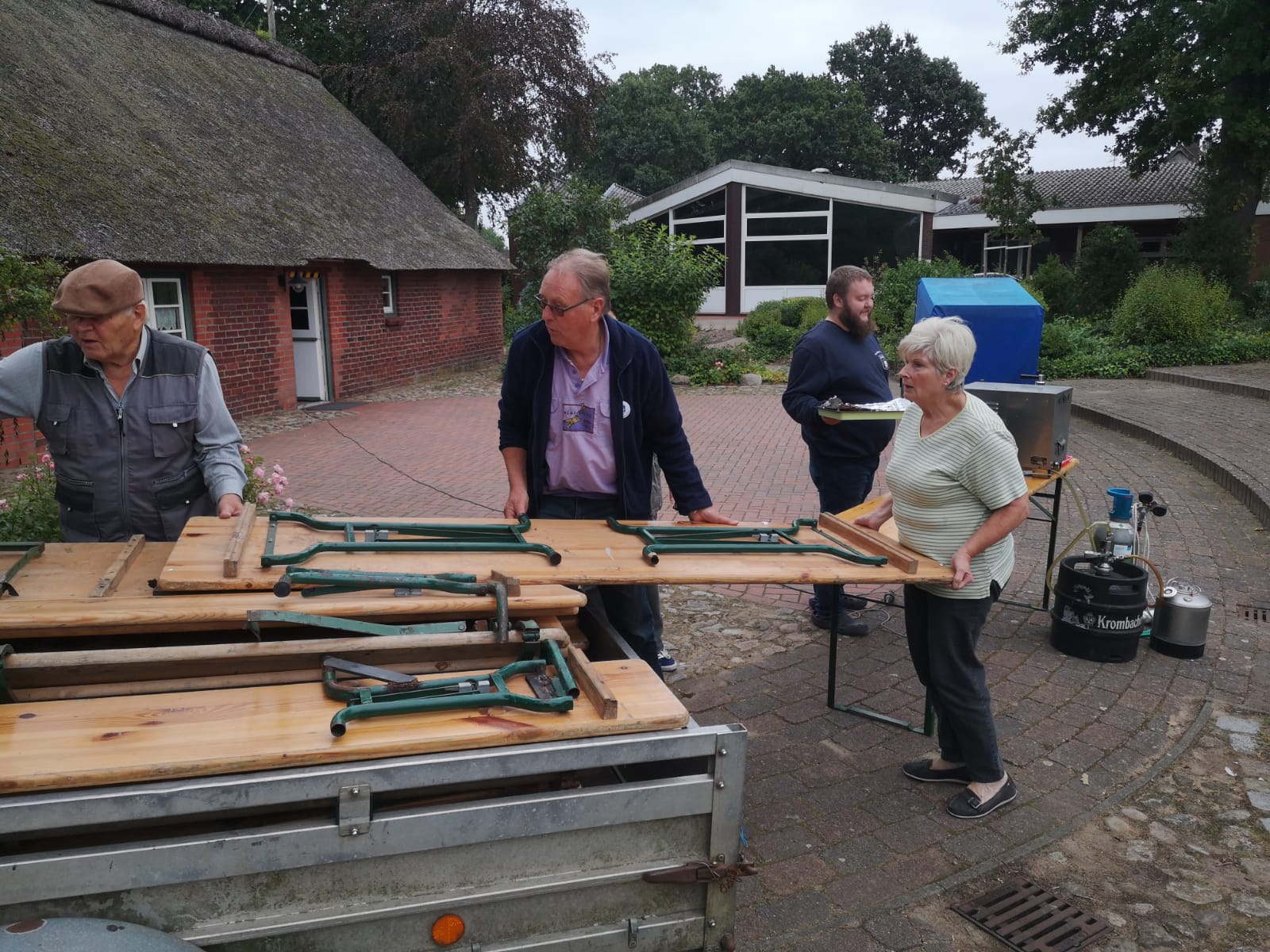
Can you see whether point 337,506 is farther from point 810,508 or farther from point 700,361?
point 700,361

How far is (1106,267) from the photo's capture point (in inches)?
894

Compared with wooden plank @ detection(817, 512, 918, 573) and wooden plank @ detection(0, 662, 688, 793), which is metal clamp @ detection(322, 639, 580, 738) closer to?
wooden plank @ detection(0, 662, 688, 793)

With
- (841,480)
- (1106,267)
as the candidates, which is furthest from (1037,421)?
(1106,267)

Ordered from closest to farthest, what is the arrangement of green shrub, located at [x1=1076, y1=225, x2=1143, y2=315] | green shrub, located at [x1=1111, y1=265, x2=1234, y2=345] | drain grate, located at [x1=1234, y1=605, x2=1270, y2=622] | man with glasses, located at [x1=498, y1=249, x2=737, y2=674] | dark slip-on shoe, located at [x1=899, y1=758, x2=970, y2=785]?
man with glasses, located at [x1=498, y1=249, x2=737, y2=674] → dark slip-on shoe, located at [x1=899, y1=758, x2=970, y2=785] → drain grate, located at [x1=1234, y1=605, x2=1270, y2=622] → green shrub, located at [x1=1111, y1=265, x2=1234, y2=345] → green shrub, located at [x1=1076, y1=225, x2=1143, y2=315]

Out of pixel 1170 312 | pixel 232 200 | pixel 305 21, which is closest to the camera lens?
pixel 232 200

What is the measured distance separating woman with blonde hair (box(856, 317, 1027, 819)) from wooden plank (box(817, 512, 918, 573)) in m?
0.10

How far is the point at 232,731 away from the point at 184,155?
44.4 ft

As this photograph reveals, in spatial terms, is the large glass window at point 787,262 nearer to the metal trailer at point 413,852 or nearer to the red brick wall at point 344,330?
the red brick wall at point 344,330

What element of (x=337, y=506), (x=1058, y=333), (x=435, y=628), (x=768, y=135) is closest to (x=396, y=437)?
(x=337, y=506)

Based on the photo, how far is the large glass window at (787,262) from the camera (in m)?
29.7

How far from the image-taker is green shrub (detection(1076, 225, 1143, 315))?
74.0 ft

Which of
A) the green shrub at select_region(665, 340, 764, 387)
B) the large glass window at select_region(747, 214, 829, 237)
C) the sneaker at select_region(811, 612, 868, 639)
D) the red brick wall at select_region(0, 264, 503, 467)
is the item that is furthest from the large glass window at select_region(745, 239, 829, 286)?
the sneaker at select_region(811, 612, 868, 639)

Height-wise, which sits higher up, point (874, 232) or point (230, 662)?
point (874, 232)

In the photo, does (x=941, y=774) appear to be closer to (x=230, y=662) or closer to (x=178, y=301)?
(x=230, y=662)
